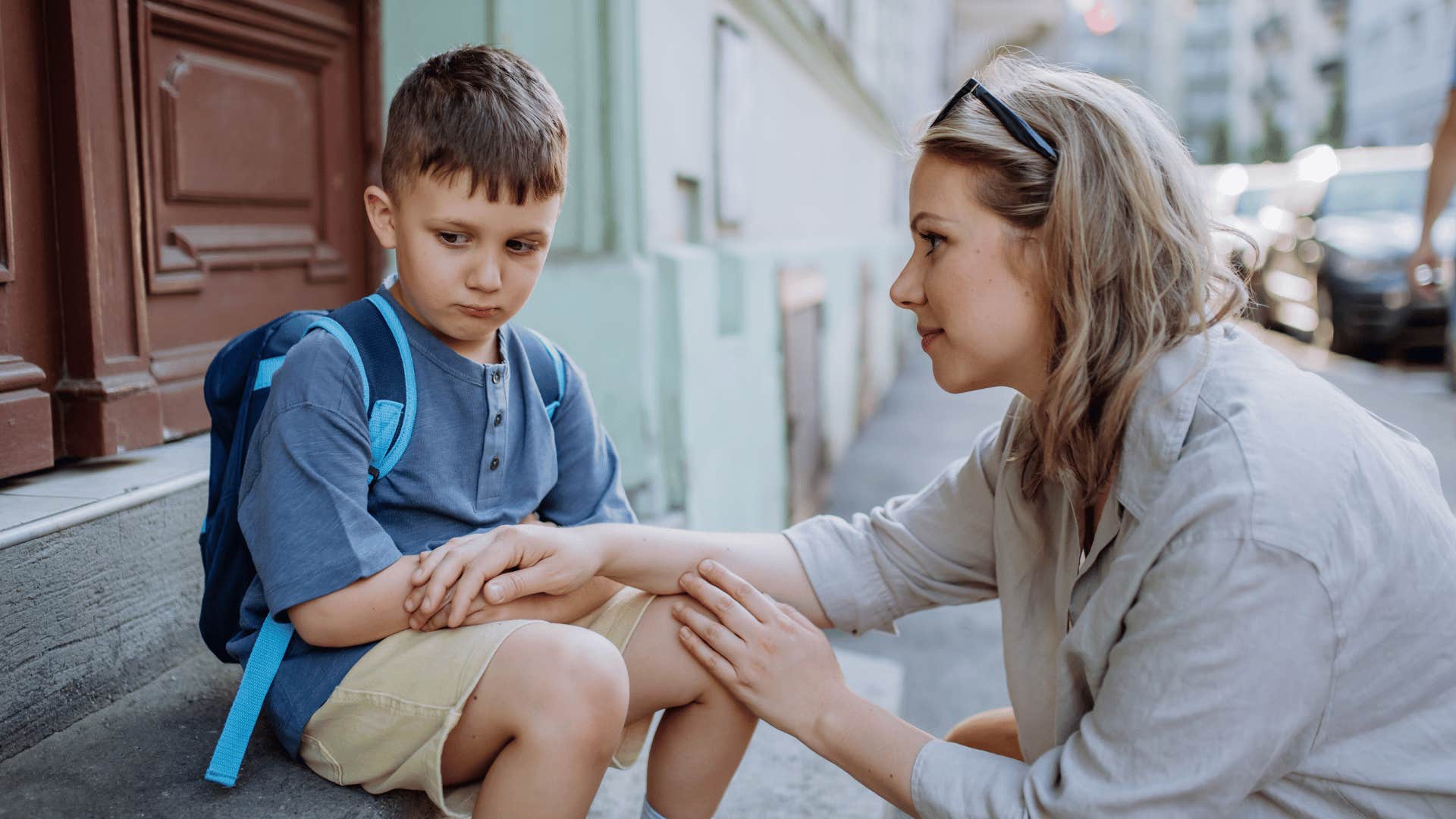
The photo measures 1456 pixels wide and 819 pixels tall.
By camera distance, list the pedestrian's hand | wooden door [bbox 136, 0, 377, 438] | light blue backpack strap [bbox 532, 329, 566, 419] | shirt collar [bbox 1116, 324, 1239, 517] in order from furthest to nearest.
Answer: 1. the pedestrian's hand
2. wooden door [bbox 136, 0, 377, 438]
3. light blue backpack strap [bbox 532, 329, 566, 419]
4. shirt collar [bbox 1116, 324, 1239, 517]

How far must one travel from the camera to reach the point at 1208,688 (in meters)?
1.24

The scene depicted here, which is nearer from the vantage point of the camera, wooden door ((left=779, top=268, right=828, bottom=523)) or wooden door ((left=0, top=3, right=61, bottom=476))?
wooden door ((left=0, top=3, right=61, bottom=476))

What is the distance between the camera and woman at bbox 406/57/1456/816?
4.09 feet

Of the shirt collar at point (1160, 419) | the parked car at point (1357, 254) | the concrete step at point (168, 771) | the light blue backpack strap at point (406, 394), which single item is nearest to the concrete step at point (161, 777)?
the concrete step at point (168, 771)

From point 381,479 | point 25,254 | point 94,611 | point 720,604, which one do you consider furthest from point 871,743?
point 25,254

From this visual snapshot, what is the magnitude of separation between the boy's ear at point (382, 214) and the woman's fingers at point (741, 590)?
70 cm

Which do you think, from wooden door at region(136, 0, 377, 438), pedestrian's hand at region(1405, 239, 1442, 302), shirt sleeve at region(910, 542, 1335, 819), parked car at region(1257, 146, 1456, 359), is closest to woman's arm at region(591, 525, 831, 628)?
shirt sleeve at region(910, 542, 1335, 819)

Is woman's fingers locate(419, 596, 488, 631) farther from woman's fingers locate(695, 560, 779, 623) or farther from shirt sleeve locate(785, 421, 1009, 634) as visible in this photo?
shirt sleeve locate(785, 421, 1009, 634)

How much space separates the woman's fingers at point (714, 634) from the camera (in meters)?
1.67

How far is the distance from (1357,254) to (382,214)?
942cm

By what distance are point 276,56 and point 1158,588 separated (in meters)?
2.28

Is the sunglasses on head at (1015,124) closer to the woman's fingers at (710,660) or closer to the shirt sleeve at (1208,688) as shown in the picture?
the shirt sleeve at (1208,688)

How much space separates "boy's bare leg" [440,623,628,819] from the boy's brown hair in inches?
25.0

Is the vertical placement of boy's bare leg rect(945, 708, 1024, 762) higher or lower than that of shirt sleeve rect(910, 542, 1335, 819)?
lower
